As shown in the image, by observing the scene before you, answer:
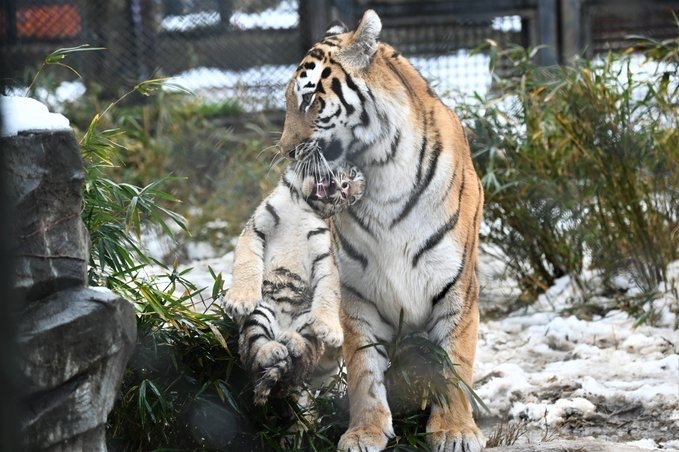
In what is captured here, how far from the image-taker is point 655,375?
14.1 feet

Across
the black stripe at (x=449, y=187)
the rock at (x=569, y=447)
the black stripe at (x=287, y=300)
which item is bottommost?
the rock at (x=569, y=447)

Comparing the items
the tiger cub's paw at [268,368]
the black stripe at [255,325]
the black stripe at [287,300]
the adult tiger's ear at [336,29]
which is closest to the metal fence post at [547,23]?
the adult tiger's ear at [336,29]

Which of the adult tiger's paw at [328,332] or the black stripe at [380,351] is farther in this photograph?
the black stripe at [380,351]

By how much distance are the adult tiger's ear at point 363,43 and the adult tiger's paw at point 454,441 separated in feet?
3.89

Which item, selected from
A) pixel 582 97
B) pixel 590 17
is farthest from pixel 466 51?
pixel 582 97

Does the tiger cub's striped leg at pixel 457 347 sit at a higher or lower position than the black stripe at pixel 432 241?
lower

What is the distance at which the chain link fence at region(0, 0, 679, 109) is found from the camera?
704 cm

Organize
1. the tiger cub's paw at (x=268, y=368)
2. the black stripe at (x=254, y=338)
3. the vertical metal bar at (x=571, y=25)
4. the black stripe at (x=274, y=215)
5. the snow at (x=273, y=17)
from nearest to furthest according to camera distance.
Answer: the tiger cub's paw at (x=268, y=368) < the black stripe at (x=254, y=338) < the black stripe at (x=274, y=215) < the vertical metal bar at (x=571, y=25) < the snow at (x=273, y=17)

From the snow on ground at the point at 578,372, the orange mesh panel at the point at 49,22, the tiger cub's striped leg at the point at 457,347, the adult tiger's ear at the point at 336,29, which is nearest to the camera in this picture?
the tiger cub's striped leg at the point at 457,347

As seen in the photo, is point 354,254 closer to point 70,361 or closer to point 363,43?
point 363,43

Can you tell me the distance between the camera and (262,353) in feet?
9.71

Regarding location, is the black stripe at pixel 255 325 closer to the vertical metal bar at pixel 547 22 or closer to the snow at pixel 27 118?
the snow at pixel 27 118

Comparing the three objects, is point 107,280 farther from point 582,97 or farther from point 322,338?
point 582,97

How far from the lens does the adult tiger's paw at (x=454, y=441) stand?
3.25m
